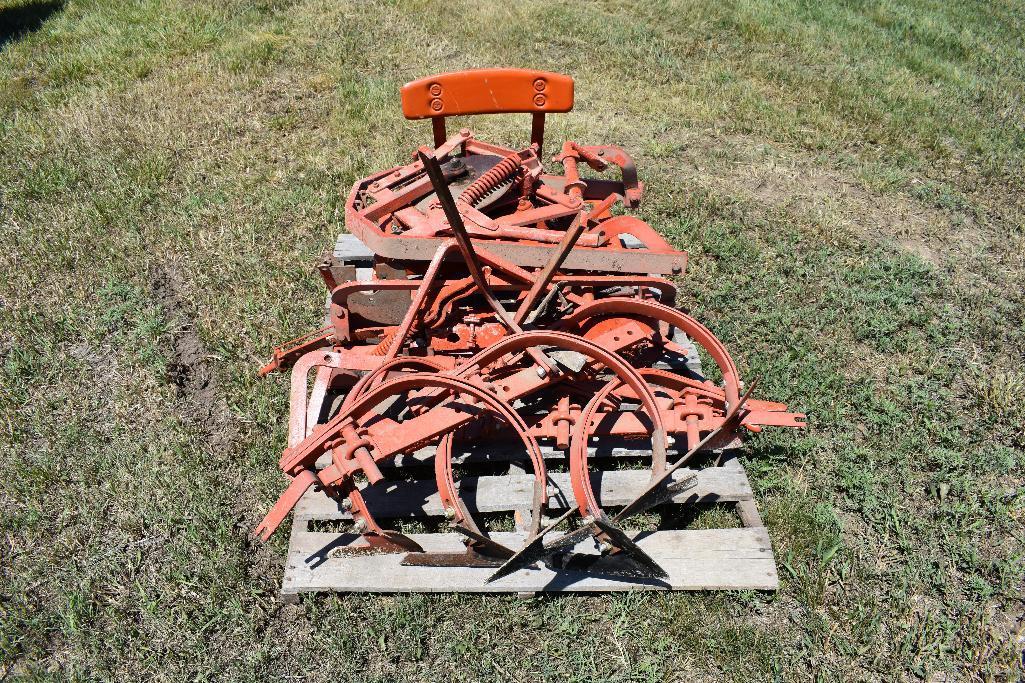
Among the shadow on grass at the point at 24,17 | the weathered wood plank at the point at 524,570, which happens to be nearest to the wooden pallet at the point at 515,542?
the weathered wood plank at the point at 524,570

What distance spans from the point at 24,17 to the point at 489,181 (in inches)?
353

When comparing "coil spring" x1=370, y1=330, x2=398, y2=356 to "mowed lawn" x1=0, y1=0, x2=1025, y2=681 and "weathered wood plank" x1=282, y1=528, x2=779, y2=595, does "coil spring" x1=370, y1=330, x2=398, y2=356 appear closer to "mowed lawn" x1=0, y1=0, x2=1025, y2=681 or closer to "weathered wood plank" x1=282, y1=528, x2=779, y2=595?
"mowed lawn" x1=0, y1=0, x2=1025, y2=681

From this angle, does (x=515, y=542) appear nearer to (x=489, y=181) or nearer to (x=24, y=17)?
(x=489, y=181)

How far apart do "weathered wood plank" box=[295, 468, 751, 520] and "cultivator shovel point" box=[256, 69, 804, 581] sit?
2.7 inches

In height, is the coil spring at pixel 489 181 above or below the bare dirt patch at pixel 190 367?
above

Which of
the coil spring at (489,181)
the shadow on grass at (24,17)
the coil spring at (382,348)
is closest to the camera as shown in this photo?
the coil spring at (382,348)

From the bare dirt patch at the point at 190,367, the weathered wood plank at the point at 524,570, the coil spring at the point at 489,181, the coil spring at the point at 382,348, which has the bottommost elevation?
the weathered wood plank at the point at 524,570

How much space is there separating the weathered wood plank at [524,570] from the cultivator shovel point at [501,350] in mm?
67

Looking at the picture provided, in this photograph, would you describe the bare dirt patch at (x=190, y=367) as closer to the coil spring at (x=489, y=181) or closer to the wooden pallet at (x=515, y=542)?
the wooden pallet at (x=515, y=542)

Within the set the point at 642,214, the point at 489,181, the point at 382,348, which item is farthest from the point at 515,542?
the point at 642,214

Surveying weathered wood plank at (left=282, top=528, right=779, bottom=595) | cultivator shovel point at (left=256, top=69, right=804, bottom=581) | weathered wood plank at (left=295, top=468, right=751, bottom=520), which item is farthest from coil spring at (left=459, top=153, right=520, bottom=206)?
weathered wood plank at (left=282, top=528, right=779, bottom=595)

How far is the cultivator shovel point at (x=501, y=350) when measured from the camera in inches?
117

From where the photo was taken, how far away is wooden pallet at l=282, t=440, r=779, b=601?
304cm

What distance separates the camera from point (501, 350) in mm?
3203
